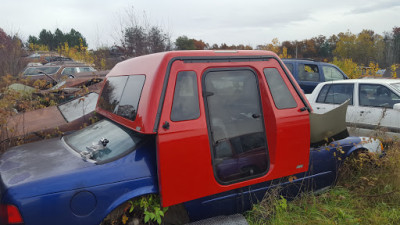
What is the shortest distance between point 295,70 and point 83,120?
7796 mm

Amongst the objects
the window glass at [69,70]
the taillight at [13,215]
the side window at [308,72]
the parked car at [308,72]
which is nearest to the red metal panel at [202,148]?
the taillight at [13,215]

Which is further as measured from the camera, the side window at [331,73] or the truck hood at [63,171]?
the side window at [331,73]

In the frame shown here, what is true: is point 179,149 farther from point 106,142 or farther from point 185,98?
point 106,142

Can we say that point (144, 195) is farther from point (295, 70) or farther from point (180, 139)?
point (295, 70)

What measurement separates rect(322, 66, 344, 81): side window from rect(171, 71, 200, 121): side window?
28.7 feet

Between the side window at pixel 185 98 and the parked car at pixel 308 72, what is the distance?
26.3ft

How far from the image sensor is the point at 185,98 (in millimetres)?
2504

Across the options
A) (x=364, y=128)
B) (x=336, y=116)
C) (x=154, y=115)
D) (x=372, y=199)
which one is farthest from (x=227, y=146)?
(x=364, y=128)

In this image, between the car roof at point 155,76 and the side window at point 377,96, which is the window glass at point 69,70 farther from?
the side window at point 377,96

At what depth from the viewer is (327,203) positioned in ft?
11.1

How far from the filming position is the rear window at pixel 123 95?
8.76ft

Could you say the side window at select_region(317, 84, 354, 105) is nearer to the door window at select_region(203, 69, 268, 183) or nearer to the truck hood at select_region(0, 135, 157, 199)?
the door window at select_region(203, 69, 268, 183)

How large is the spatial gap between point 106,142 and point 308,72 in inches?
353

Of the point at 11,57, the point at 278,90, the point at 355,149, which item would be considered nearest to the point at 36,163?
the point at 278,90
